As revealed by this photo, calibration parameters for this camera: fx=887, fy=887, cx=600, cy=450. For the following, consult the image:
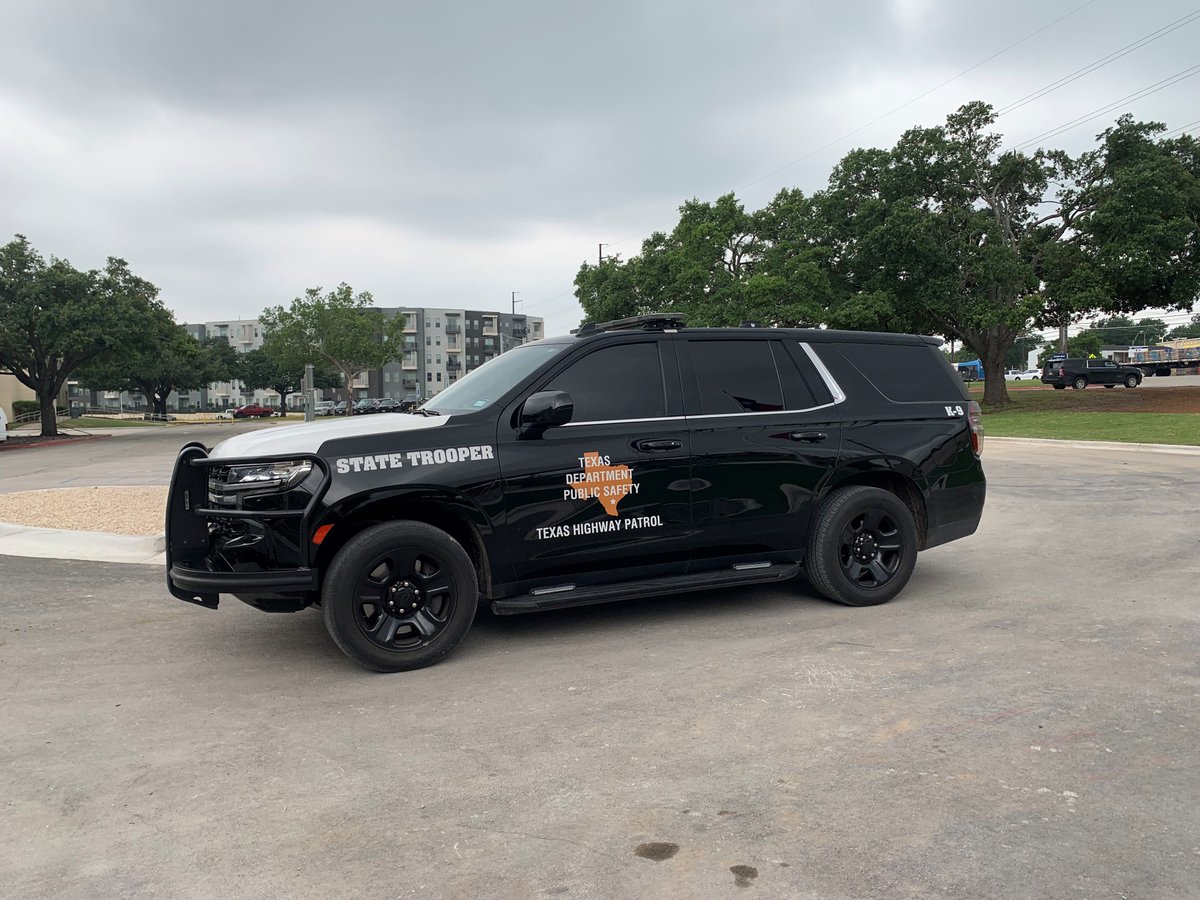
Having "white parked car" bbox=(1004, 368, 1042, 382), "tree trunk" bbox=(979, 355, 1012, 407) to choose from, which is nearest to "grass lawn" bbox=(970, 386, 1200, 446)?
"tree trunk" bbox=(979, 355, 1012, 407)

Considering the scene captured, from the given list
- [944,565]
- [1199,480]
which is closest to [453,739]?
[944,565]

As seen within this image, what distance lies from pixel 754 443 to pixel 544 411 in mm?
1506

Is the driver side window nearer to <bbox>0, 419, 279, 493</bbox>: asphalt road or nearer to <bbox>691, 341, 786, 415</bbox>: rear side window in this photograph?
<bbox>691, 341, 786, 415</bbox>: rear side window

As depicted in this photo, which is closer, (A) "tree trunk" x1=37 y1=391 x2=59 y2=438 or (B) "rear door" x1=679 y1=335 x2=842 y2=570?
(B) "rear door" x1=679 y1=335 x2=842 y2=570

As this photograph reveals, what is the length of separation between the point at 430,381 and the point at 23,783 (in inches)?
5181

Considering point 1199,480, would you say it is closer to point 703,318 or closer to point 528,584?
point 528,584

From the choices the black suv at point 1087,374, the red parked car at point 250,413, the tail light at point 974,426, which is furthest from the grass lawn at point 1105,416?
the red parked car at point 250,413

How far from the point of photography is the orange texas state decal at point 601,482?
5.19m

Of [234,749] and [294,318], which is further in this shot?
[294,318]

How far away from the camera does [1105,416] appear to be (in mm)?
28656

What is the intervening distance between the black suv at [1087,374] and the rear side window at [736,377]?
154 feet

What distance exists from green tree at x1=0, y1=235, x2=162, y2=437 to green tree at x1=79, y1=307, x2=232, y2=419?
1.16m

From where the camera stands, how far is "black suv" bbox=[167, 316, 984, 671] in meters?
4.75

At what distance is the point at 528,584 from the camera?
5.18 m
